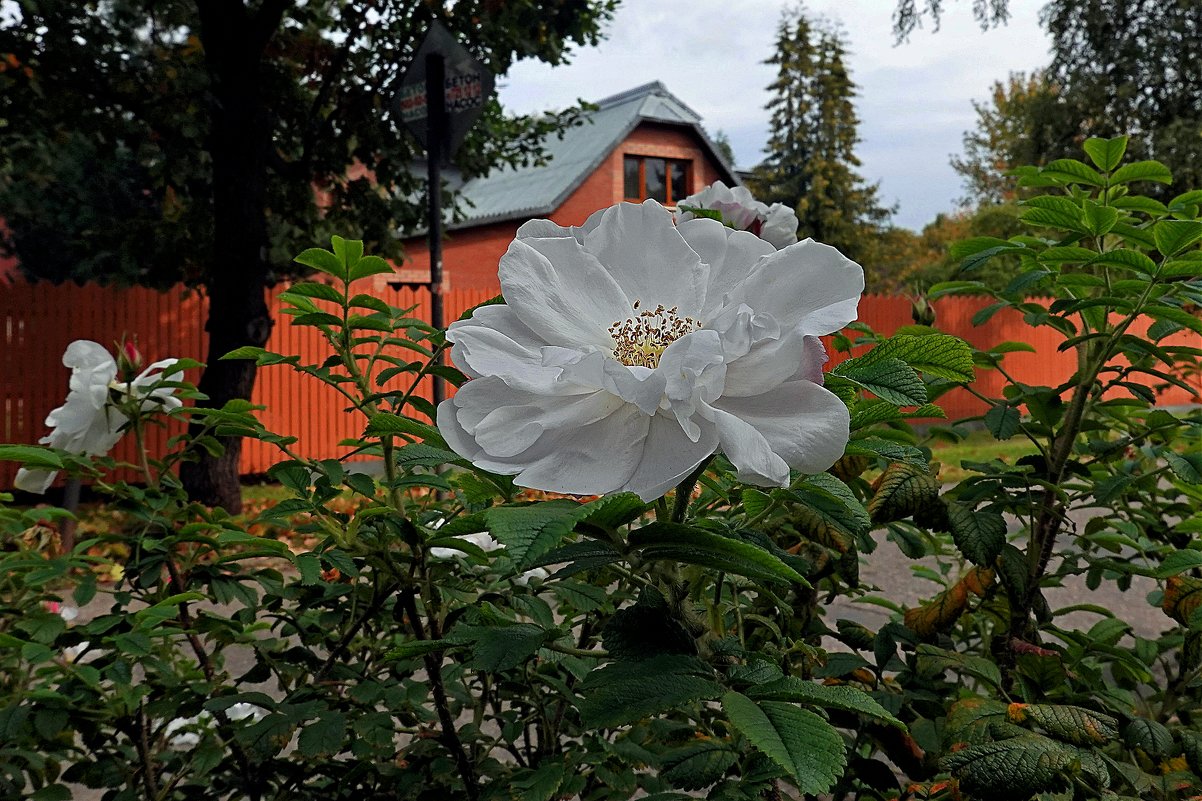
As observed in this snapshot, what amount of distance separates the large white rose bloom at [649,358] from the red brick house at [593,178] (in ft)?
53.4

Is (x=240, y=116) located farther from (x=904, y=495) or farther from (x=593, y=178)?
(x=593, y=178)

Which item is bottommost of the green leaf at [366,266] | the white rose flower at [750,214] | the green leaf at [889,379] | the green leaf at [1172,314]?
the green leaf at [889,379]

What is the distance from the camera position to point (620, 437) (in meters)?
0.65

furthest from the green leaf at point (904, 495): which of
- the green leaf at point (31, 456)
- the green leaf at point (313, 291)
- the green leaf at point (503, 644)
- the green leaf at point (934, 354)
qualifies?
the green leaf at point (31, 456)

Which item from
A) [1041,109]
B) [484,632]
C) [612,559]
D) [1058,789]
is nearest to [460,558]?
[484,632]

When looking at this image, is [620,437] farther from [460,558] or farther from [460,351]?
[460,558]

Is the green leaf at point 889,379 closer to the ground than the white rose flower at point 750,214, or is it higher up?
closer to the ground

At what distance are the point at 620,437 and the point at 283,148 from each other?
28.7ft

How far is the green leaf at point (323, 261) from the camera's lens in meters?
1.14

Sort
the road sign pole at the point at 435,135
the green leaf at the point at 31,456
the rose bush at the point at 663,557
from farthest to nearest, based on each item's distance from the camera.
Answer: the road sign pole at the point at 435,135 < the green leaf at the point at 31,456 < the rose bush at the point at 663,557

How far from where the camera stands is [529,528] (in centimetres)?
57

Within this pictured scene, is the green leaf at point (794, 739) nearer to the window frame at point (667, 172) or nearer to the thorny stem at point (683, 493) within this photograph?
the thorny stem at point (683, 493)

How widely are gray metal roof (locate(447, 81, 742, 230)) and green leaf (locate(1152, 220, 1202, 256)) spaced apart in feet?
54.4

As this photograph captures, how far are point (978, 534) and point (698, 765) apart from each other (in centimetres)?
56
